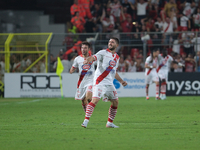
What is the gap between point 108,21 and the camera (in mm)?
23453

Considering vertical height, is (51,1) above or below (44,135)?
above

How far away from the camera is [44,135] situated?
7207 mm

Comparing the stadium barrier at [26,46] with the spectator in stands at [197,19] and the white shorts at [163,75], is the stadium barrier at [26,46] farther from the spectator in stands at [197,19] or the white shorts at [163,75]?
the spectator in stands at [197,19]

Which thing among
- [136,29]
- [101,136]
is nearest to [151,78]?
[136,29]

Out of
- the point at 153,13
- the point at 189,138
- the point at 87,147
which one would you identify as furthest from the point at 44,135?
the point at 153,13

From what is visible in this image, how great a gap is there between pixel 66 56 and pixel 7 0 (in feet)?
33.7

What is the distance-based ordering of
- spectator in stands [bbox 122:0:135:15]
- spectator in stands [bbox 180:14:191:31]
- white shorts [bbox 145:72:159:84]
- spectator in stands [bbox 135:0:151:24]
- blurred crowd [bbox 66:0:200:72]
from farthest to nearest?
spectator in stands [bbox 122:0:135:15]
spectator in stands [bbox 135:0:151:24]
spectator in stands [bbox 180:14:191:31]
blurred crowd [bbox 66:0:200:72]
white shorts [bbox 145:72:159:84]

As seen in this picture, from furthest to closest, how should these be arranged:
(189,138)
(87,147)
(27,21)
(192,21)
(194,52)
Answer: (27,21)
(192,21)
(194,52)
(189,138)
(87,147)

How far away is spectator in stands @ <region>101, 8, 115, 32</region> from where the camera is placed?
23.1 metres

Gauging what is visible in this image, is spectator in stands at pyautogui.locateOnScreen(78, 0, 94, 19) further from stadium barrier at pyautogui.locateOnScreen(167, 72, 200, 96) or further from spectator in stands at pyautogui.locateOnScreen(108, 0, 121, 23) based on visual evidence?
stadium barrier at pyautogui.locateOnScreen(167, 72, 200, 96)

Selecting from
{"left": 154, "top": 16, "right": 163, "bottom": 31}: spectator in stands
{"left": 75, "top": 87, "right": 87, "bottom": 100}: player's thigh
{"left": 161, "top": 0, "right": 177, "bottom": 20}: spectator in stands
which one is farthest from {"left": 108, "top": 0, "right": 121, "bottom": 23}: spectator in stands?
{"left": 75, "top": 87, "right": 87, "bottom": 100}: player's thigh

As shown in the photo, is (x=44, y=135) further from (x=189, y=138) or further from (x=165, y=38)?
(x=165, y=38)

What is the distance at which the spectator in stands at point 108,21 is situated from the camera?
2312 cm

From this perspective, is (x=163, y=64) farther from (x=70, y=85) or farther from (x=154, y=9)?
(x=154, y=9)
